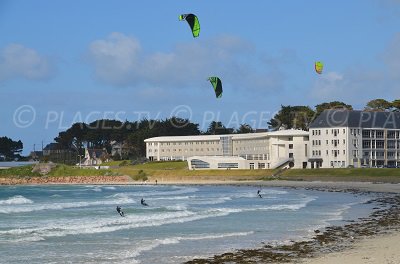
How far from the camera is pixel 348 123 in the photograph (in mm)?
94188

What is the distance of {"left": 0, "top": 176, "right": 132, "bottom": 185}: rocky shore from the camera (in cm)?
10575

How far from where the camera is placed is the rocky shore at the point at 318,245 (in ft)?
66.3

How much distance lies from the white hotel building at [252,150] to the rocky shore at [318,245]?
6838 cm

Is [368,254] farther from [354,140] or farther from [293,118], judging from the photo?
[293,118]

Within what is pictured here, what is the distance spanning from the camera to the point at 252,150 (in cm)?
11106

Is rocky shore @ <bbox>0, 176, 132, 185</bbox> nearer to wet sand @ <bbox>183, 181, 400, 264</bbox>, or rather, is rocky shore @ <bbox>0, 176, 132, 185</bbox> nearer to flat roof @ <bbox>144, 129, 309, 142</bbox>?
flat roof @ <bbox>144, 129, 309, 142</bbox>

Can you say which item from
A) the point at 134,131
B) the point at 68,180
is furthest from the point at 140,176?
the point at 134,131

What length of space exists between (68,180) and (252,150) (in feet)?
101

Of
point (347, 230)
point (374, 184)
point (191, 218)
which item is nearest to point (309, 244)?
point (347, 230)

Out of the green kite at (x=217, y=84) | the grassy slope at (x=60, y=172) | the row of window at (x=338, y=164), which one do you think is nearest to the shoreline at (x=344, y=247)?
the green kite at (x=217, y=84)

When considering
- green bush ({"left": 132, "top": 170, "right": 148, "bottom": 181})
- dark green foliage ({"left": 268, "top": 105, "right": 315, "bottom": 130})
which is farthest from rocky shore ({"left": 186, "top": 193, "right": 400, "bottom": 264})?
dark green foliage ({"left": 268, "top": 105, "right": 315, "bottom": 130})

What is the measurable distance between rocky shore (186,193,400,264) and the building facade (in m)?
62.1

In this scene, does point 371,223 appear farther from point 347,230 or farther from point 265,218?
point 265,218

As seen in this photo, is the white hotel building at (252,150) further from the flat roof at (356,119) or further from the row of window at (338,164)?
the row of window at (338,164)
